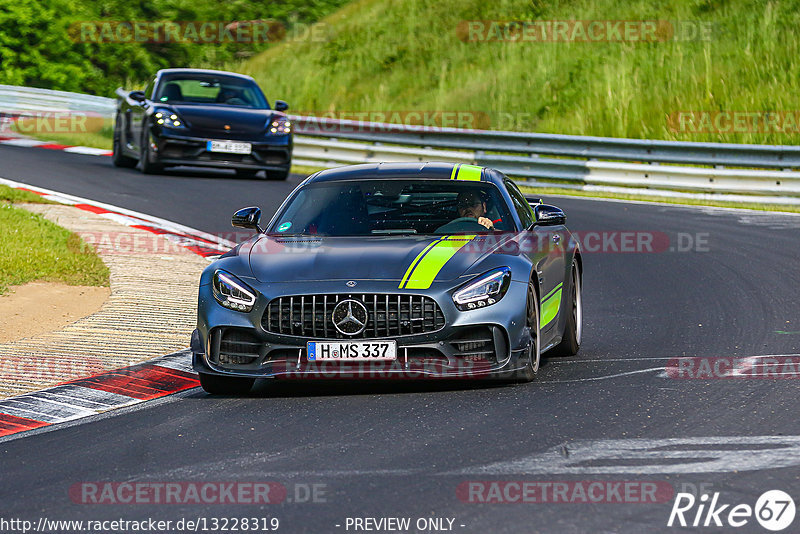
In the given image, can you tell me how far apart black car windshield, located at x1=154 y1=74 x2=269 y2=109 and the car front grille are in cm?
1355

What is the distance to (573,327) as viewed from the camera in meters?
9.29

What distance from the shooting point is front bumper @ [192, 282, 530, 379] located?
7.52 m

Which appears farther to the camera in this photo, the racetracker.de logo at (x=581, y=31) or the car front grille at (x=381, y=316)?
the racetracker.de logo at (x=581, y=31)

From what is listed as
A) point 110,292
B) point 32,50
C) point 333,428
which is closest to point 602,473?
point 333,428

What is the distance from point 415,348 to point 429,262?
56 cm

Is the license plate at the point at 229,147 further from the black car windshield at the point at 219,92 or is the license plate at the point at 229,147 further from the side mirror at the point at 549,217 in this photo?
the side mirror at the point at 549,217

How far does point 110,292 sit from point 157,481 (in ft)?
19.4

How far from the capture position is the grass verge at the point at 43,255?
11.9 metres

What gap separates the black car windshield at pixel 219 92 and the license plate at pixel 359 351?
44.9ft

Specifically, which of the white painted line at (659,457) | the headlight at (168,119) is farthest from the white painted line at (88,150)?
the white painted line at (659,457)

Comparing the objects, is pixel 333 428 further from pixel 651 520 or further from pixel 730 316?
pixel 730 316

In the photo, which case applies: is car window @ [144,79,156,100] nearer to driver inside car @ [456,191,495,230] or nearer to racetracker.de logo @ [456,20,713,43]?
racetracker.de logo @ [456,20,713,43]

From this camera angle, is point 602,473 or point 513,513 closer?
point 513,513

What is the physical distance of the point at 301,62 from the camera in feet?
116
